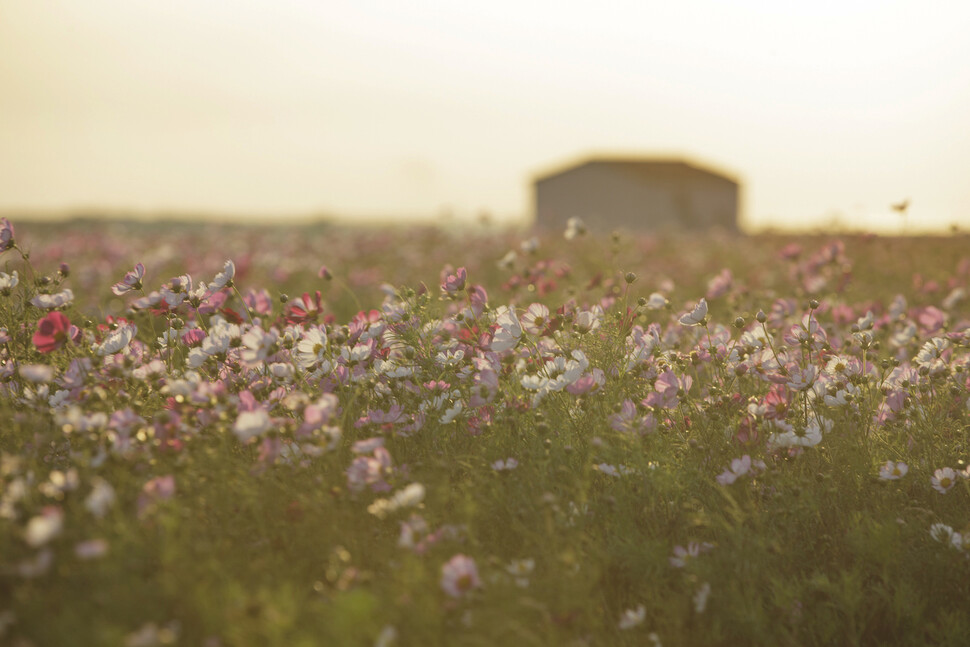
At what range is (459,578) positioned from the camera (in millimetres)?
1811

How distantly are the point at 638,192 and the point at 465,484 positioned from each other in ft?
87.9

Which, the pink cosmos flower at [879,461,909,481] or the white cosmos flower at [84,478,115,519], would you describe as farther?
the pink cosmos flower at [879,461,909,481]

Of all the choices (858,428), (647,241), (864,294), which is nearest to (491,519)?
(858,428)

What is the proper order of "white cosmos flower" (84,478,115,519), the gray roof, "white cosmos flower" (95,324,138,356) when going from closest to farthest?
"white cosmos flower" (84,478,115,519), "white cosmos flower" (95,324,138,356), the gray roof

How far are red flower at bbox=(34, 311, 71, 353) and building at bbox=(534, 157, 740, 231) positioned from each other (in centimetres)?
2515

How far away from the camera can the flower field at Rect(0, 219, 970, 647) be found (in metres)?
1.79

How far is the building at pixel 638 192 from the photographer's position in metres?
27.9

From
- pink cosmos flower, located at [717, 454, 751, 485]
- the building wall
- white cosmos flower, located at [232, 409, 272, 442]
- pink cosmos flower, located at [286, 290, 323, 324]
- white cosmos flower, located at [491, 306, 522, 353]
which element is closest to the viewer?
white cosmos flower, located at [232, 409, 272, 442]

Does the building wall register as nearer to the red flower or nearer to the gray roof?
the gray roof

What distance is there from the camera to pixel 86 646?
1557 mm

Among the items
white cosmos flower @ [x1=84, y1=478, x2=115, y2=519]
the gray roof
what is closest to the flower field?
white cosmos flower @ [x1=84, y1=478, x2=115, y2=519]

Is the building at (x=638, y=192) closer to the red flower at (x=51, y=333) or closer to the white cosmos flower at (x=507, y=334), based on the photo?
the white cosmos flower at (x=507, y=334)

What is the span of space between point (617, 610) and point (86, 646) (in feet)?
4.62

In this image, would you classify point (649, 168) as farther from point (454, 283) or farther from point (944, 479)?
point (944, 479)
